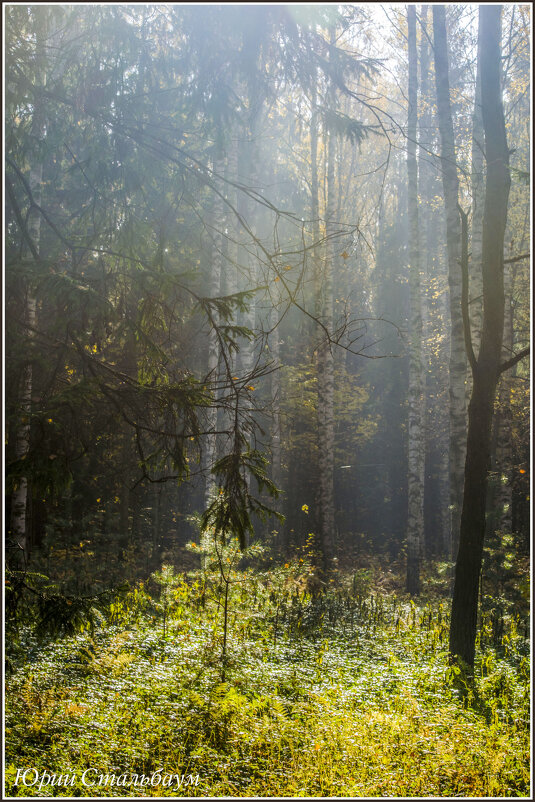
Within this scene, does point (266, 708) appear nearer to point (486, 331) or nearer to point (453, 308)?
point (486, 331)

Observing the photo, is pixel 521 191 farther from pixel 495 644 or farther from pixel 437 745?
pixel 437 745

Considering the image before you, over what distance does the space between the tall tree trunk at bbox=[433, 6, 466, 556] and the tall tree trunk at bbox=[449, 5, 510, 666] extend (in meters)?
3.57

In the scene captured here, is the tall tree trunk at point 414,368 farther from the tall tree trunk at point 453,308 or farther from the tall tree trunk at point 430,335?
the tall tree trunk at point 430,335

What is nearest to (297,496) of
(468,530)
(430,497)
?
(430,497)

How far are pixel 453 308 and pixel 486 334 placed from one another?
420cm

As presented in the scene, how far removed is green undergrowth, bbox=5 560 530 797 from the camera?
11.8ft

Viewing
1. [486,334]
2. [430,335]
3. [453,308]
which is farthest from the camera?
[430,335]

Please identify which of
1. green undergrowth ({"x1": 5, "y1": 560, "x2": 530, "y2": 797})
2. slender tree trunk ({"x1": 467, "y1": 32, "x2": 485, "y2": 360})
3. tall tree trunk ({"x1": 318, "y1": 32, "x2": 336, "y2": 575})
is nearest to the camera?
green undergrowth ({"x1": 5, "y1": 560, "x2": 530, "y2": 797})

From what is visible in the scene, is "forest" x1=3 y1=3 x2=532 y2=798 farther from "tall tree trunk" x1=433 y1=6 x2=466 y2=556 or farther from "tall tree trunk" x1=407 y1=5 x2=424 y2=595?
"tall tree trunk" x1=407 y1=5 x2=424 y2=595

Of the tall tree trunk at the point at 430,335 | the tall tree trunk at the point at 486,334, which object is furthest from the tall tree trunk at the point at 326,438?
the tall tree trunk at the point at 486,334

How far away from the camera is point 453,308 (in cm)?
927

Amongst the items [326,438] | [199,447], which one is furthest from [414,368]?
[199,447]

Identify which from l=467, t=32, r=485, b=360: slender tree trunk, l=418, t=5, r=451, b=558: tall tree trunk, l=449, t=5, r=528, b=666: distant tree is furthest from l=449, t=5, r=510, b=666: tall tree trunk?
l=418, t=5, r=451, b=558: tall tree trunk

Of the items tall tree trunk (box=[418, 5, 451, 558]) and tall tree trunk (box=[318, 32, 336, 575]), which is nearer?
tall tree trunk (box=[318, 32, 336, 575])
